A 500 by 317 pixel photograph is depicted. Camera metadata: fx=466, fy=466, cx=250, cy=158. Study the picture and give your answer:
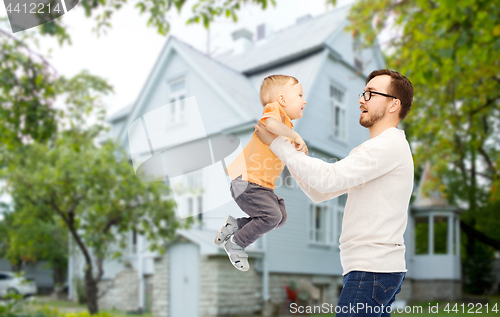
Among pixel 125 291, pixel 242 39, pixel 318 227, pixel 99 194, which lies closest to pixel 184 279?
pixel 125 291

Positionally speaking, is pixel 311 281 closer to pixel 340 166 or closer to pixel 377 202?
pixel 377 202

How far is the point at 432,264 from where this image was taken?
21203 millimetres

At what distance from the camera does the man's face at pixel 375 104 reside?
3.62 ft

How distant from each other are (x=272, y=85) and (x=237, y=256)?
374mm

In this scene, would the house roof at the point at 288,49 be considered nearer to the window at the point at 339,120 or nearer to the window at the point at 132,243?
the window at the point at 339,120

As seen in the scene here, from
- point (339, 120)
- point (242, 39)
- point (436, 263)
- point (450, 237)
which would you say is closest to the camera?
point (339, 120)

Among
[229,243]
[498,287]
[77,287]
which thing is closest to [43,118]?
[229,243]

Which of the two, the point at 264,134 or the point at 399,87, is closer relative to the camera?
the point at 264,134

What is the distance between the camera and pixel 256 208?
3.24ft

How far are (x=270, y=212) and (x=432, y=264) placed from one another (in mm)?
22348

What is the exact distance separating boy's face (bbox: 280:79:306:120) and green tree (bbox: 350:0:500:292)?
2.61 meters

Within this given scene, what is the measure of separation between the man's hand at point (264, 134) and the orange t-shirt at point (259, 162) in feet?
0.08

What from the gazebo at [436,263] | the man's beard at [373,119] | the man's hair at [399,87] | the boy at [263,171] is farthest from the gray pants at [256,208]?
the gazebo at [436,263]

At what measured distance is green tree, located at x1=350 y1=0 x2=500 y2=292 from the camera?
17.5 ft
